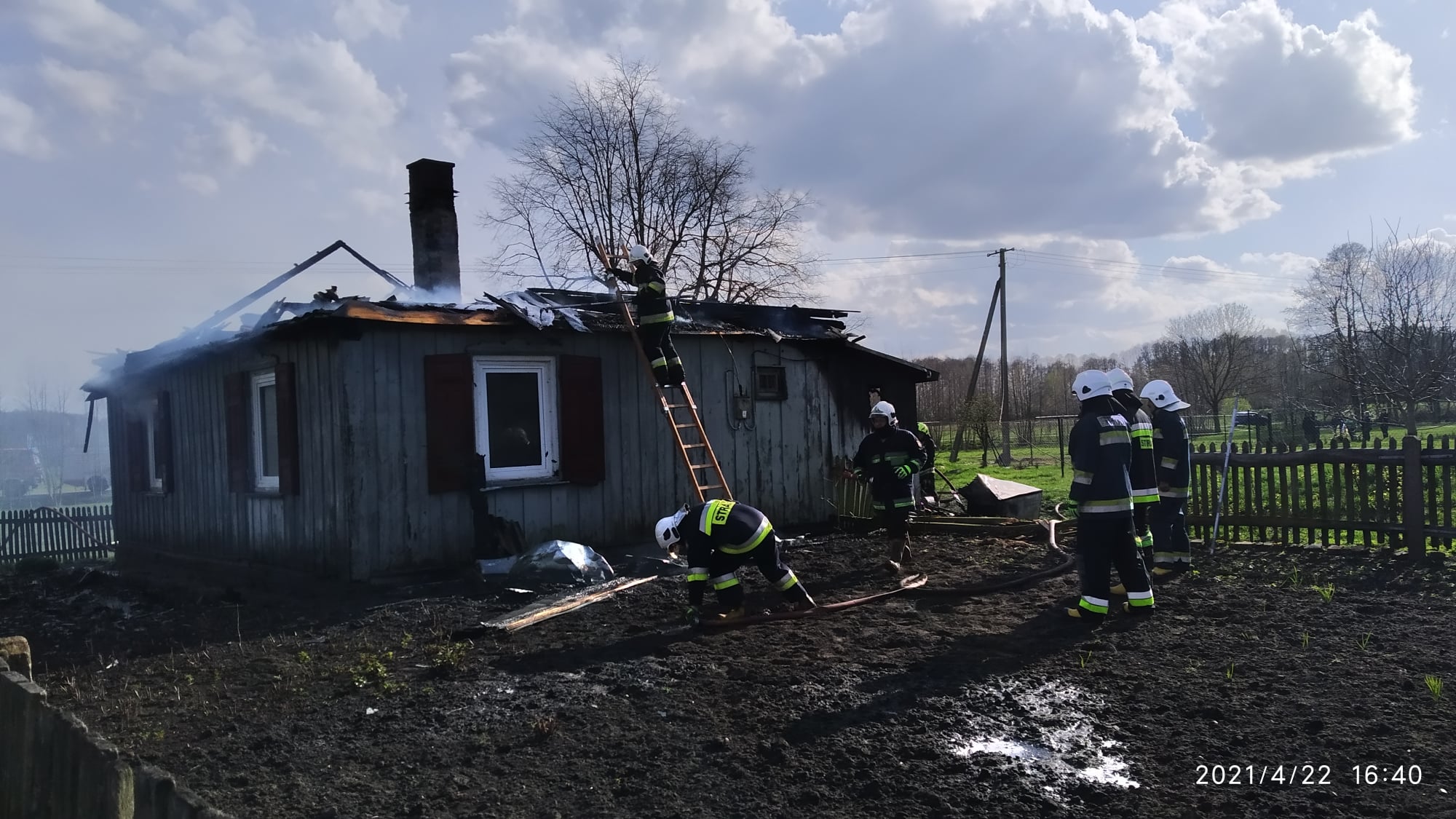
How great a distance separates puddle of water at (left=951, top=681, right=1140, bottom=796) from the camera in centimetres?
386

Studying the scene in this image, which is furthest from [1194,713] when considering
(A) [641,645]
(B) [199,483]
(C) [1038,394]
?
(C) [1038,394]

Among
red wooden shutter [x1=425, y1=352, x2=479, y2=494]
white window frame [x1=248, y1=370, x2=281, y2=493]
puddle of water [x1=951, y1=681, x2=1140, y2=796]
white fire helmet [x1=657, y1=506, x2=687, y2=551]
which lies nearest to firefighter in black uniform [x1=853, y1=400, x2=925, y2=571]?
white fire helmet [x1=657, y1=506, x2=687, y2=551]

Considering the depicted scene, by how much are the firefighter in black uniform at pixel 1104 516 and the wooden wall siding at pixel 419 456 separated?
204 inches

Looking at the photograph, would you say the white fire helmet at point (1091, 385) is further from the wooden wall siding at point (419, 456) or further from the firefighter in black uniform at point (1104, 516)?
the wooden wall siding at point (419, 456)

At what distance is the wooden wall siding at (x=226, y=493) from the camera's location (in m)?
8.61

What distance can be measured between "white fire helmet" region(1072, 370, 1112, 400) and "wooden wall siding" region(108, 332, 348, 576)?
6.27 metres

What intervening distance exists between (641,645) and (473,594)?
8.45ft

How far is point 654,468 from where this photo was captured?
1059cm

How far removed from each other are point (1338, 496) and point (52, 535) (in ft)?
64.8

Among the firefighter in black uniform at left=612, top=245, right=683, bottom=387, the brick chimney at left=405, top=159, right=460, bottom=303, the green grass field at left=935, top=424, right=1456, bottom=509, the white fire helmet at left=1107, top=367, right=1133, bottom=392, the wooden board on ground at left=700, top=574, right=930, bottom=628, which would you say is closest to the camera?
the wooden board on ground at left=700, top=574, right=930, bottom=628

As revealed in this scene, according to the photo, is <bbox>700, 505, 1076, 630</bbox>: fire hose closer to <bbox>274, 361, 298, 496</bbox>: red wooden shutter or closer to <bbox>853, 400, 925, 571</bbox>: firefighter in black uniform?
<bbox>853, 400, 925, 571</bbox>: firefighter in black uniform

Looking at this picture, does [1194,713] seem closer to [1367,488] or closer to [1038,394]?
[1367,488]

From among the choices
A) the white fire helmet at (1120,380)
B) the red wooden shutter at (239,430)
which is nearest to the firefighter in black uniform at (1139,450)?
the white fire helmet at (1120,380)
